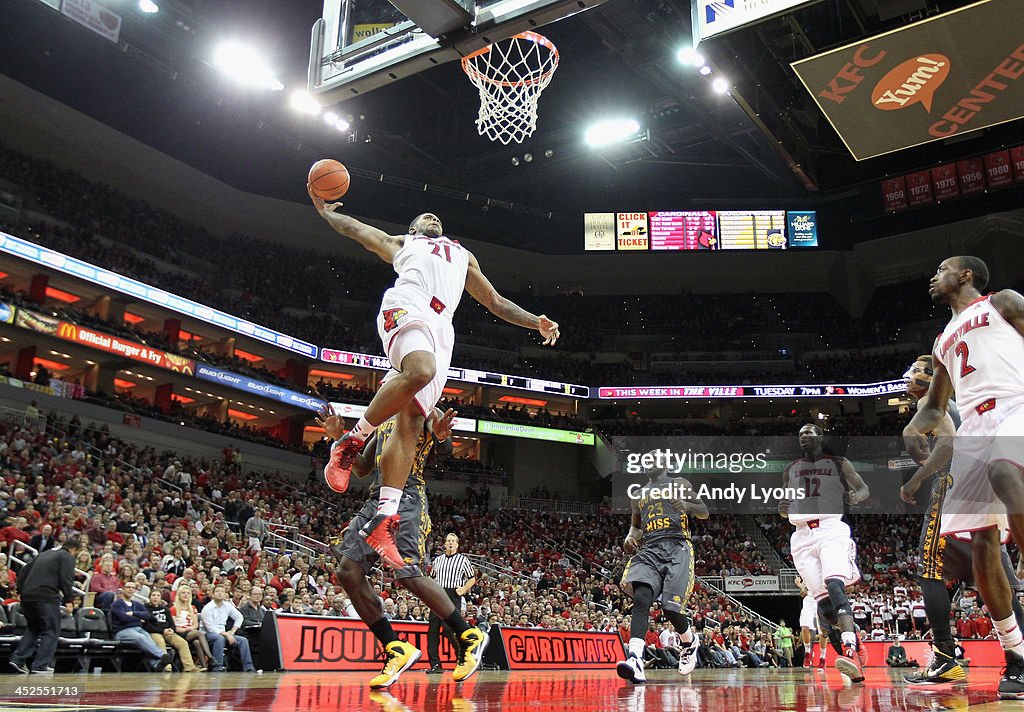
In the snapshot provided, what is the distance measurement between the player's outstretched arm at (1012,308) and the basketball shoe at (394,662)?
10.6 feet

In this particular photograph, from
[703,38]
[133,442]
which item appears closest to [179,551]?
[703,38]

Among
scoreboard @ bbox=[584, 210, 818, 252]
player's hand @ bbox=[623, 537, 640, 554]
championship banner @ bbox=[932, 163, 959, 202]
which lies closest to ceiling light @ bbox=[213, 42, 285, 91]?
scoreboard @ bbox=[584, 210, 818, 252]

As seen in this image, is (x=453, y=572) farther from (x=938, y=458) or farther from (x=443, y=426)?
(x=938, y=458)

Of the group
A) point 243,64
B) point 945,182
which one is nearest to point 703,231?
point 945,182

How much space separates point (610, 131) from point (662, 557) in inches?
816

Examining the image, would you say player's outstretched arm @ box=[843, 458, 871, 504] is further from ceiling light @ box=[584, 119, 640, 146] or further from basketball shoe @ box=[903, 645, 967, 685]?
ceiling light @ box=[584, 119, 640, 146]

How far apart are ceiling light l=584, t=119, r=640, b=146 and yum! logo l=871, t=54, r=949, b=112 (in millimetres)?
12339

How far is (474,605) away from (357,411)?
45.0 ft

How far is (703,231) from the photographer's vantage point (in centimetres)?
3306

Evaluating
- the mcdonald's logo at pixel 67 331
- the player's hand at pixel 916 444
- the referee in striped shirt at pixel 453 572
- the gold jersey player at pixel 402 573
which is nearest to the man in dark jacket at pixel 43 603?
the referee in striped shirt at pixel 453 572

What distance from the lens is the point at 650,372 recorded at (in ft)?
118

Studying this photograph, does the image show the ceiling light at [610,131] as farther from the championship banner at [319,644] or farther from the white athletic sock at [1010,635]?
the white athletic sock at [1010,635]

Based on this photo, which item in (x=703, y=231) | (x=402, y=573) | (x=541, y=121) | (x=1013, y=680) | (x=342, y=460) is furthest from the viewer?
(x=703, y=231)

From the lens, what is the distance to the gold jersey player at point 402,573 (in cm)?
416
